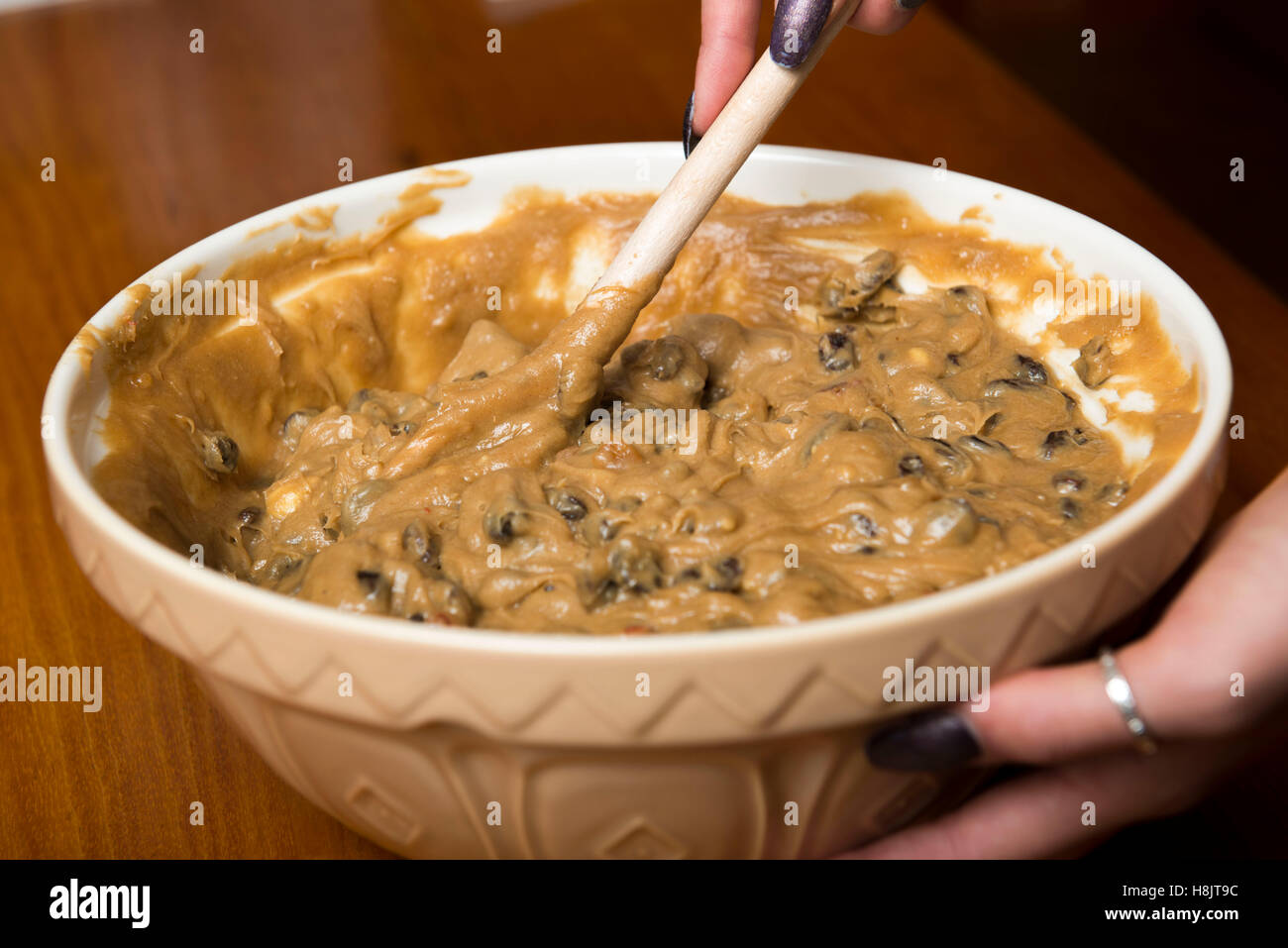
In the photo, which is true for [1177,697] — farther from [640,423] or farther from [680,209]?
[680,209]

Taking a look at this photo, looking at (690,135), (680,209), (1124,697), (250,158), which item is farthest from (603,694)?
(250,158)

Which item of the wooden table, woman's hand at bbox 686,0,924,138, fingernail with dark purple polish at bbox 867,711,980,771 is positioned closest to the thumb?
fingernail with dark purple polish at bbox 867,711,980,771

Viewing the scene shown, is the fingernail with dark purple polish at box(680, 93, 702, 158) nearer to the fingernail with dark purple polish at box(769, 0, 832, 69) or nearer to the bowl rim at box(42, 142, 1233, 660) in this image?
the fingernail with dark purple polish at box(769, 0, 832, 69)

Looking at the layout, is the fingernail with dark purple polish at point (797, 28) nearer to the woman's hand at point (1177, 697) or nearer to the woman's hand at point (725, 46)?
the woman's hand at point (725, 46)

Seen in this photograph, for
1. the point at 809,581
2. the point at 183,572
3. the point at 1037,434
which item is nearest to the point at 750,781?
the point at 809,581

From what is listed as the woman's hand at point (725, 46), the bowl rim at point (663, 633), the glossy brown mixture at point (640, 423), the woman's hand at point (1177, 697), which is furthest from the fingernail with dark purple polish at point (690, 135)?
the woman's hand at point (1177, 697)

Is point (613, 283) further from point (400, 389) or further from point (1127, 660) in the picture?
point (1127, 660)
